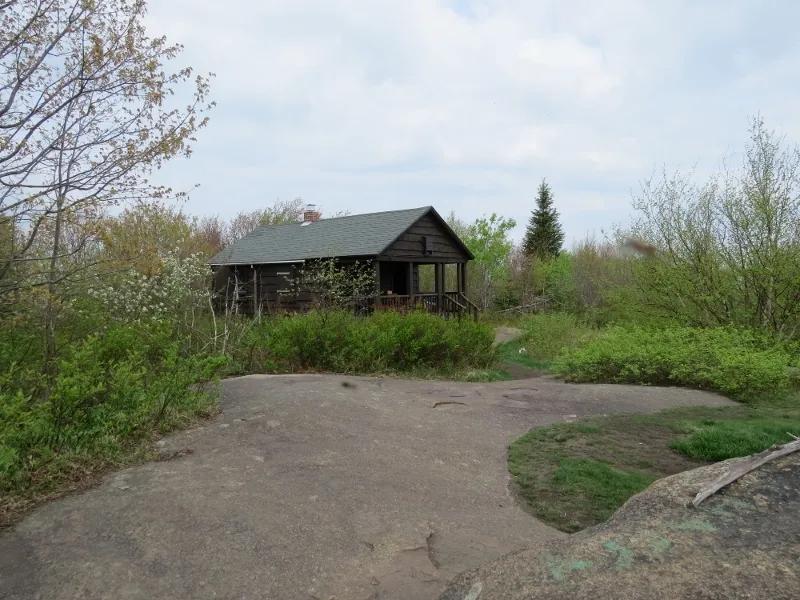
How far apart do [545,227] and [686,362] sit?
27.7m

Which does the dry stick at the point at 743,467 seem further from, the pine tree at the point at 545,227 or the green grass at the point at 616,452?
the pine tree at the point at 545,227

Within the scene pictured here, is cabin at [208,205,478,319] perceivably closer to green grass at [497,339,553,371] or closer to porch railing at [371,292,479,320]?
porch railing at [371,292,479,320]

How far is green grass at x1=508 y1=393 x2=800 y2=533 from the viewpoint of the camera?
454cm

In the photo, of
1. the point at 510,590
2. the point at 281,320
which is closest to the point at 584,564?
the point at 510,590

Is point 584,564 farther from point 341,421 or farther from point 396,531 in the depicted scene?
point 341,421

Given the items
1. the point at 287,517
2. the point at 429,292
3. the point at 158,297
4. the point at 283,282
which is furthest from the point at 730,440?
the point at 283,282

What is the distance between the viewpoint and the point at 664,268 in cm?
1392

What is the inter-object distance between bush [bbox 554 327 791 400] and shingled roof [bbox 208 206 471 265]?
294 inches

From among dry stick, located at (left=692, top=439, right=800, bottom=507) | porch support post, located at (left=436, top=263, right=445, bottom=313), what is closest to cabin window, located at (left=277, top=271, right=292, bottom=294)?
porch support post, located at (left=436, top=263, right=445, bottom=313)

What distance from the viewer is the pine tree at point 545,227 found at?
120ft

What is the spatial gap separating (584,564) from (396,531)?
1501 millimetres

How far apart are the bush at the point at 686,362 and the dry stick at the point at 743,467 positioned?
259 inches

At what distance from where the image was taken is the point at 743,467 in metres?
3.22

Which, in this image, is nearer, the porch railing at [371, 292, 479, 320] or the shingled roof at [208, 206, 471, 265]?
the shingled roof at [208, 206, 471, 265]
